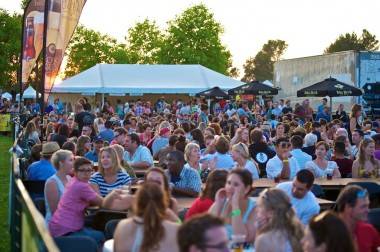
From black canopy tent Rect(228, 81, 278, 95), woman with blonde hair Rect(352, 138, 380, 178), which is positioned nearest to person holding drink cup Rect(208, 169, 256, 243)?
woman with blonde hair Rect(352, 138, 380, 178)

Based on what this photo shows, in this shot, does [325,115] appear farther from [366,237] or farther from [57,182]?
[366,237]

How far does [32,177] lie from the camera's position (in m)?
11.0

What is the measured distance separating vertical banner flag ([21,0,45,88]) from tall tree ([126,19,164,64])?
74907 millimetres

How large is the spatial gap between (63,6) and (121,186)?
5786mm

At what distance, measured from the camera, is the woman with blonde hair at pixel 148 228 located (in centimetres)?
549

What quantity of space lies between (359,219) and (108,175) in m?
4.10

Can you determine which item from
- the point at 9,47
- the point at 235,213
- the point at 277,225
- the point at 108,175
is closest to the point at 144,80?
the point at 108,175

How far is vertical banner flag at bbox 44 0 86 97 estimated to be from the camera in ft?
47.2

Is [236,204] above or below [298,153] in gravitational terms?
below

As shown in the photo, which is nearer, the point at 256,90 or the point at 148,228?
the point at 148,228

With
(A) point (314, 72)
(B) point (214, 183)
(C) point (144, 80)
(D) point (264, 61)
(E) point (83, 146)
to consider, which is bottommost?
(B) point (214, 183)

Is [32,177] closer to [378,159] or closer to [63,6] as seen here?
[63,6]

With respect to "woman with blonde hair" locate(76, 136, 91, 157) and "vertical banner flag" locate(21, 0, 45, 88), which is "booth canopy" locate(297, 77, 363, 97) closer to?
"vertical banner flag" locate(21, 0, 45, 88)

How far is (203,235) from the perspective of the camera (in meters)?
4.35
